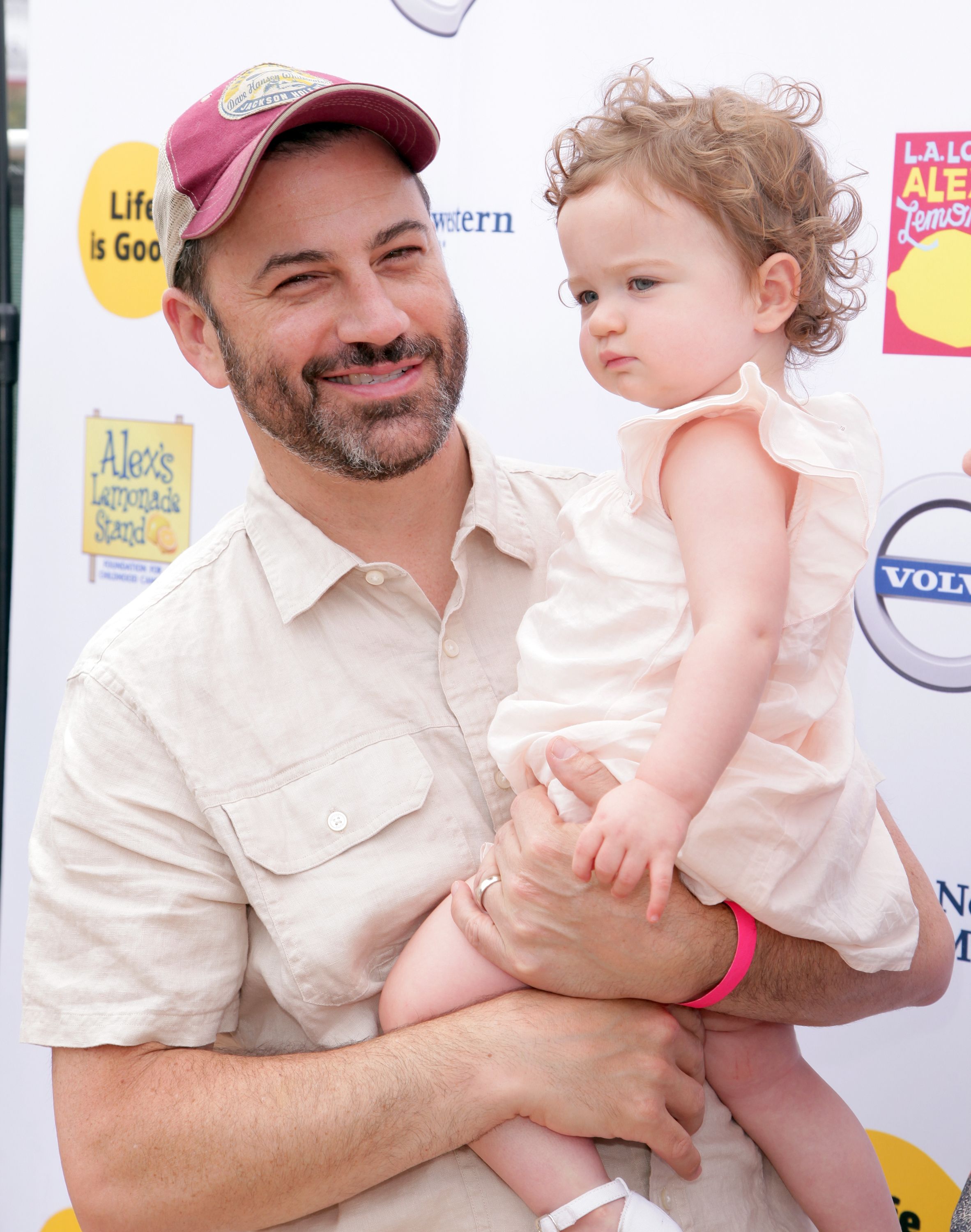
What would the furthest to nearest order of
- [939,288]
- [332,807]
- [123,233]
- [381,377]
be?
[123,233] → [939,288] → [381,377] → [332,807]

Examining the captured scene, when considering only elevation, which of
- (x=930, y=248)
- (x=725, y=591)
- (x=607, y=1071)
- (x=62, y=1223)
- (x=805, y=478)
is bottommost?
(x=62, y=1223)

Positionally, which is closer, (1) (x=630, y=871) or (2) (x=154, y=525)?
(1) (x=630, y=871)

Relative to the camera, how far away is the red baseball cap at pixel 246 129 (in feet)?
4.84

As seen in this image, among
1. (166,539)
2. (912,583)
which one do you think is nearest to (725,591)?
(912,583)

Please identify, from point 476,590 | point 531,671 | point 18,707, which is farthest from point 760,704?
point 18,707

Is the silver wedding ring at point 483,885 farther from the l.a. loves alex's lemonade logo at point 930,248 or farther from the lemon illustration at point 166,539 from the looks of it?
the lemon illustration at point 166,539

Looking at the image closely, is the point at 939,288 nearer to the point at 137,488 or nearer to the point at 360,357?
the point at 360,357

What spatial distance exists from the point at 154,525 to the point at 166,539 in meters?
0.05

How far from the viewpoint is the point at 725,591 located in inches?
46.1

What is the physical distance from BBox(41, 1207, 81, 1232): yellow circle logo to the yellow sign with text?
5.10 feet

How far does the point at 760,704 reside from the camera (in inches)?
50.9

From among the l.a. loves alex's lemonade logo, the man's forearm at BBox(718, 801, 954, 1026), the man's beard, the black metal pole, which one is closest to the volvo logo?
the l.a. loves alex's lemonade logo

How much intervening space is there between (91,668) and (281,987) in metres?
0.46

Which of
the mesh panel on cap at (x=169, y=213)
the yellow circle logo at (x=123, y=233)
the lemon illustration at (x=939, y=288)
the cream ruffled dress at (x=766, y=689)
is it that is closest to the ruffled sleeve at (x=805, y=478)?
the cream ruffled dress at (x=766, y=689)
